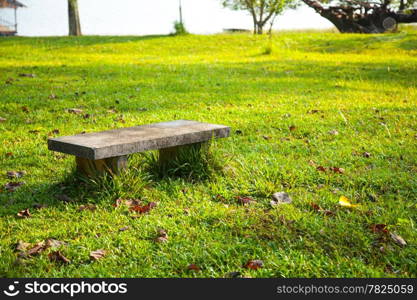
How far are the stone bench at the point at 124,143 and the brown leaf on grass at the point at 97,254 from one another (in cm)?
89

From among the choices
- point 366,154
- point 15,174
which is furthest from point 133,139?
point 366,154

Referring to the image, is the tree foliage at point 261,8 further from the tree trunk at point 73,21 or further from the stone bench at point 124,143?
the stone bench at point 124,143

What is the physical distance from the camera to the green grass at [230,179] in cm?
369

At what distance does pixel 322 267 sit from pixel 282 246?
40 cm

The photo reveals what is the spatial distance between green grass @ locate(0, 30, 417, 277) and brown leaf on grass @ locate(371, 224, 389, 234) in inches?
1.7

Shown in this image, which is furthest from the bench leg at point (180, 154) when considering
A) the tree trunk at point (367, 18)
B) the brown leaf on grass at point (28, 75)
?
the tree trunk at point (367, 18)

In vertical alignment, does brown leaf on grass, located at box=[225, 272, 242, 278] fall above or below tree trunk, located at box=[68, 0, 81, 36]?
below

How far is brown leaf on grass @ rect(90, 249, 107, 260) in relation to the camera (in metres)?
3.73

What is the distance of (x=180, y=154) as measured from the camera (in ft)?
17.3

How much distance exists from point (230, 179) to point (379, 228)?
157cm

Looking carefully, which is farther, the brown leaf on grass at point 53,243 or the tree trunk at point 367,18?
the tree trunk at point 367,18

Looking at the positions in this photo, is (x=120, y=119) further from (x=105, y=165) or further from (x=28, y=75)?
(x=28, y=75)

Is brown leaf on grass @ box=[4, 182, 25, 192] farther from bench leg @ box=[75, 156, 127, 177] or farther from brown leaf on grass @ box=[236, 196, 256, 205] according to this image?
brown leaf on grass @ box=[236, 196, 256, 205]

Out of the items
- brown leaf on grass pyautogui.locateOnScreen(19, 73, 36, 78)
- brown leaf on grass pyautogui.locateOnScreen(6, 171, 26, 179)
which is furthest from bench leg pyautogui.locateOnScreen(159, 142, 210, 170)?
brown leaf on grass pyautogui.locateOnScreen(19, 73, 36, 78)
